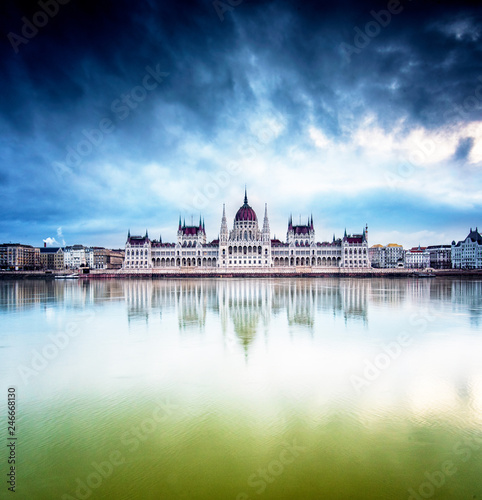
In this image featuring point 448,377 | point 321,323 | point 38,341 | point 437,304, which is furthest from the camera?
point 437,304

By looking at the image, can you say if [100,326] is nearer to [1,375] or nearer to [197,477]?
[1,375]

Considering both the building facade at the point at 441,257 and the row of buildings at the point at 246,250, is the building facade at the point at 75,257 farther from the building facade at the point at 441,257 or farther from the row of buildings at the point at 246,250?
the building facade at the point at 441,257

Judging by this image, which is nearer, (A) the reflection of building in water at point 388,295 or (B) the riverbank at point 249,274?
(A) the reflection of building in water at point 388,295

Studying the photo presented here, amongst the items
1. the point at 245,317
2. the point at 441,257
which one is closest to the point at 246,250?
the point at 441,257

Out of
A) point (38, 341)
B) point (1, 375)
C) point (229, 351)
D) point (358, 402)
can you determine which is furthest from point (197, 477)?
point (38, 341)

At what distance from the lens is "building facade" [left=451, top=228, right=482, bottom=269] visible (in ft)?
364

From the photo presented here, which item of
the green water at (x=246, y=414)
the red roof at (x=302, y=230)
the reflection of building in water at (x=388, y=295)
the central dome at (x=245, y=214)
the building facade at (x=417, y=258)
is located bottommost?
the reflection of building in water at (x=388, y=295)

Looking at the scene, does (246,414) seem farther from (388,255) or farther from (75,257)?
(388,255)

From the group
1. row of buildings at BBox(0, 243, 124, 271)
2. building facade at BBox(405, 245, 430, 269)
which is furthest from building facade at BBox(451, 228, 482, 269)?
row of buildings at BBox(0, 243, 124, 271)

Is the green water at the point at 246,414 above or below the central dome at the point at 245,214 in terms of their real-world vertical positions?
below

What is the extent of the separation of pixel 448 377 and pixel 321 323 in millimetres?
8646

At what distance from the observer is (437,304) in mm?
27453

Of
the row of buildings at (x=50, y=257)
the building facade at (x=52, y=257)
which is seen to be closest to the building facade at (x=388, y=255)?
the row of buildings at (x=50, y=257)

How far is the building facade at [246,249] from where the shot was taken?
104356mm
